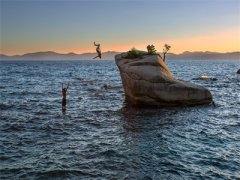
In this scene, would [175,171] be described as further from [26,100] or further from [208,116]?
[26,100]

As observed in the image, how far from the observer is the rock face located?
33.3 meters

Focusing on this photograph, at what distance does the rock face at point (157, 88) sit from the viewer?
3331 centimetres

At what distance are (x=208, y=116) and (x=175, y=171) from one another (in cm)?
1438

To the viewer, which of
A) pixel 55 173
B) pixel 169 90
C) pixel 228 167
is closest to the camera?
pixel 55 173

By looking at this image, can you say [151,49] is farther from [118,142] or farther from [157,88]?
[118,142]

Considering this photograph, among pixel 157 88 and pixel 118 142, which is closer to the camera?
pixel 118 142

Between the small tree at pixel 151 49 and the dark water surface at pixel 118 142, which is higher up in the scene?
the small tree at pixel 151 49

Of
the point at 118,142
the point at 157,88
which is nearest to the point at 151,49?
the point at 157,88

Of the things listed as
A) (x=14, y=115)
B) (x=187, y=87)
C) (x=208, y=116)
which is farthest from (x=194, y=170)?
(x=14, y=115)

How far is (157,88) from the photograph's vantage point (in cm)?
3322

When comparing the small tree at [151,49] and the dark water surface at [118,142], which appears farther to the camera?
the small tree at [151,49]

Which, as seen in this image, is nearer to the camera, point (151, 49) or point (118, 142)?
point (118, 142)

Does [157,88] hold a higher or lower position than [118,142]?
higher

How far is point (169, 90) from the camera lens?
33125mm
